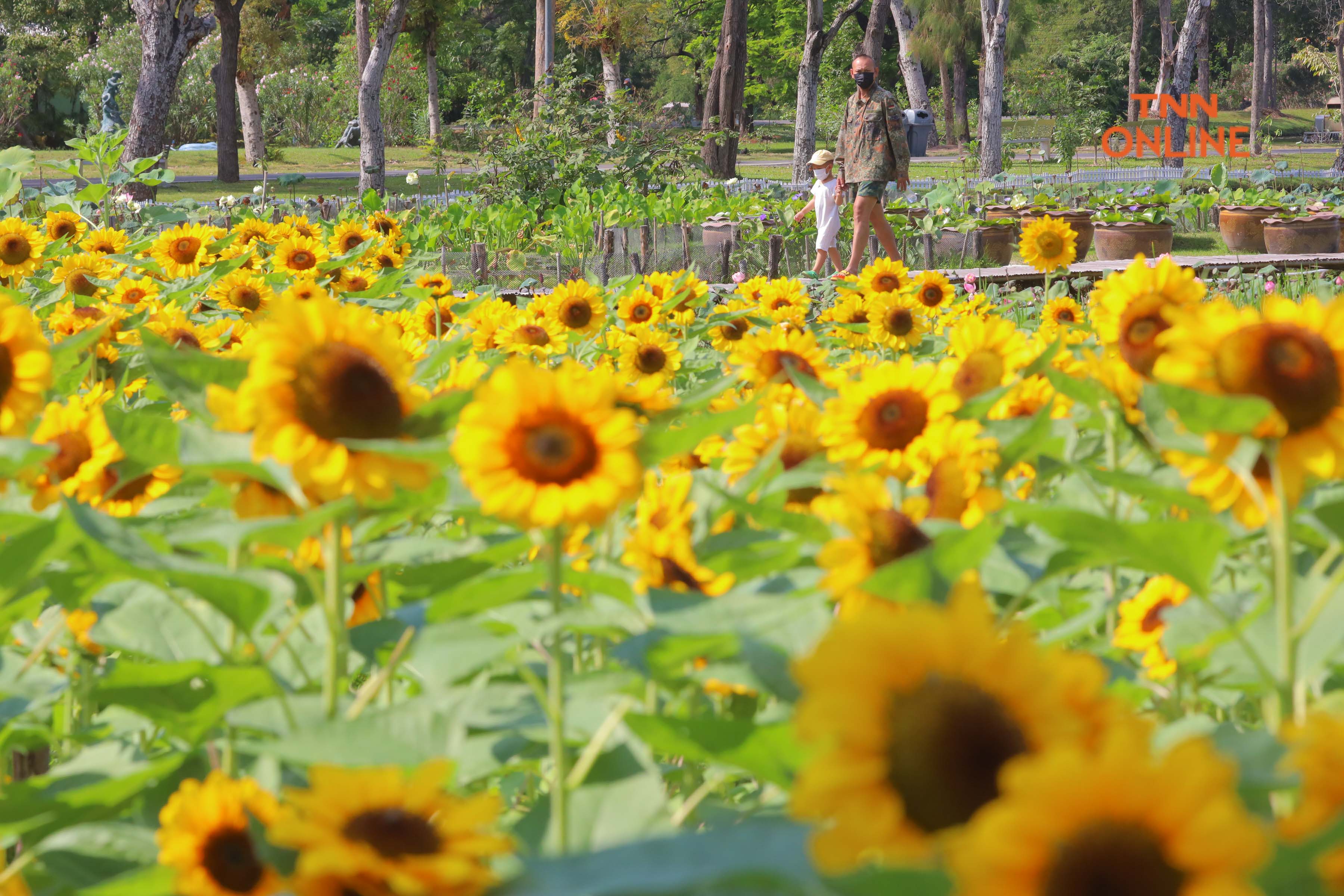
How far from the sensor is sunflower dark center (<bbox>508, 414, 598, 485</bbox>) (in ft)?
3.08

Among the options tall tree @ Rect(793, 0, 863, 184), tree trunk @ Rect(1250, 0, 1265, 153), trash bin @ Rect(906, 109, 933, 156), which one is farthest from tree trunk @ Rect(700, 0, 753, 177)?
tree trunk @ Rect(1250, 0, 1265, 153)

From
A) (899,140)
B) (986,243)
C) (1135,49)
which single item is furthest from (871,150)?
(1135,49)

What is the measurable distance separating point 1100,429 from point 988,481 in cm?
14

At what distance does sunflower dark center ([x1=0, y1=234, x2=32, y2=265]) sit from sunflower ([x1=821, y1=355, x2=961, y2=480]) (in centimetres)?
261

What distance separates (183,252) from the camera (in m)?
3.84

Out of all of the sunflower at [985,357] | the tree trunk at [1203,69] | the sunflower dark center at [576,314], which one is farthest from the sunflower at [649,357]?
the tree trunk at [1203,69]

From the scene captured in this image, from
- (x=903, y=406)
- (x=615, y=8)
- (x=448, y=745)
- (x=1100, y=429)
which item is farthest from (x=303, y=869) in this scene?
(x=615, y=8)

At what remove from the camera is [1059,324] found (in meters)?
2.70

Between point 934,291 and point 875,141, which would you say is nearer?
point 934,291

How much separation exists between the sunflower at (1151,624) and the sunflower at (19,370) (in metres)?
1.05

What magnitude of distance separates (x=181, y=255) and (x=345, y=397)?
10.2 feet

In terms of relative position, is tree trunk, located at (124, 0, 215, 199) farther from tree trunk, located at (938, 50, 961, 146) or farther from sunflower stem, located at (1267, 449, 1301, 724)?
tree trunk, located at (938, 50, 961, 146)

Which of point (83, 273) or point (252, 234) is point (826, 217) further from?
point (83, 273)

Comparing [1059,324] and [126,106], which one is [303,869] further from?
[126,106]
